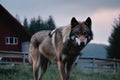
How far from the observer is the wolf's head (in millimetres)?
9958

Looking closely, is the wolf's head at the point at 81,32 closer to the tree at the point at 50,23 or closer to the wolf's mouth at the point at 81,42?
the wolf's mouth at the point at 81,42

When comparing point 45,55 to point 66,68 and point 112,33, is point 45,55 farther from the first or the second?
point 112,33

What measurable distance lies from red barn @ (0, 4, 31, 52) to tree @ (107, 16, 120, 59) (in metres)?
16.0

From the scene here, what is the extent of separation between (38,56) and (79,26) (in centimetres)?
277

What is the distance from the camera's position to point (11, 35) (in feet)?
201

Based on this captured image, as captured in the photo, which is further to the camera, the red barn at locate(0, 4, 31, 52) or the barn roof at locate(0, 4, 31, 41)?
the red barn at locate(0, 4, 31, 52)

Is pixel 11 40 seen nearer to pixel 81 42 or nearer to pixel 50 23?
pixel 50 23

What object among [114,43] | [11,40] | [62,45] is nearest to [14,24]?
[11,40]

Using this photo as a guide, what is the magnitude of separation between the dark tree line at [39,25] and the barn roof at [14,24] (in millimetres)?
26554

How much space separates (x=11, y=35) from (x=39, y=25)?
3036cm

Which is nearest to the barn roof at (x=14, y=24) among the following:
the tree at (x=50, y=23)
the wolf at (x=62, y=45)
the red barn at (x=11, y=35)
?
the red barn at (x=11, y=35)

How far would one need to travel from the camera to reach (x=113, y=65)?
29500 mm

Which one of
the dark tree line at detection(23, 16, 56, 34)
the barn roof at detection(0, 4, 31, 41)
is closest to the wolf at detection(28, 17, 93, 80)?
the barn roof at detection(0, 4, 31, 41)

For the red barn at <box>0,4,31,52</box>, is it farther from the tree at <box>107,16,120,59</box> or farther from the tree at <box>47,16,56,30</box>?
the tree at <box>47,16,56,30</box>
